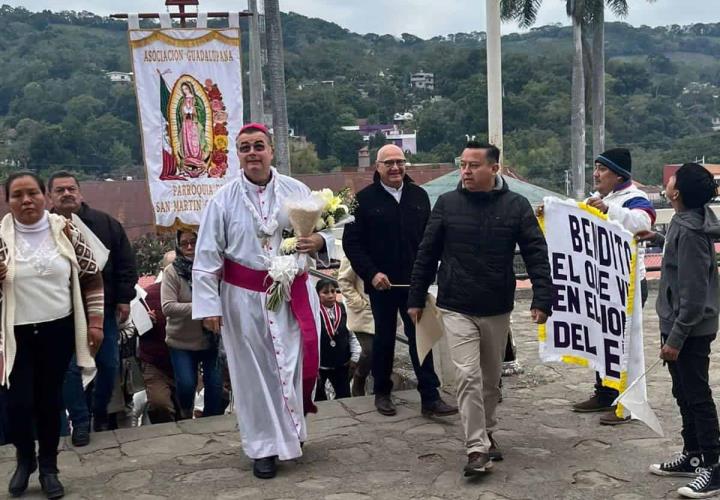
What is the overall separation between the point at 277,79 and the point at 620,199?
16.5 metres

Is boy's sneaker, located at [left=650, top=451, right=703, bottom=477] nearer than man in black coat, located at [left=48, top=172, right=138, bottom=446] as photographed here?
Yes

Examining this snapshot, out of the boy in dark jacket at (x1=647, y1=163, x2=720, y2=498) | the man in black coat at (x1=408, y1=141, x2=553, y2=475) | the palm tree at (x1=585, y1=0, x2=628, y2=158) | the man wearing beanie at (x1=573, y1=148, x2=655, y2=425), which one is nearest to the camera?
the boy in dark jacket at (x1=647, y1=163, x2=720, y2=498)

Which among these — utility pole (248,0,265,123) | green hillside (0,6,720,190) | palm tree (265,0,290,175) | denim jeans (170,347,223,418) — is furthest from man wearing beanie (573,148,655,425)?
green hillside (0,6,720,190)

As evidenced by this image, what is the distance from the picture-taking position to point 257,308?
5.71 metres

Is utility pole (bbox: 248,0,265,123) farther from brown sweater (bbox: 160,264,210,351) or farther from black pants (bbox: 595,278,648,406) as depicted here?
black pants (bbox: 595,278,648,406)

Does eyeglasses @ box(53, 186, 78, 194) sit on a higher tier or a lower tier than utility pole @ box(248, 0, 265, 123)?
lower

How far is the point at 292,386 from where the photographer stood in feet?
18.8

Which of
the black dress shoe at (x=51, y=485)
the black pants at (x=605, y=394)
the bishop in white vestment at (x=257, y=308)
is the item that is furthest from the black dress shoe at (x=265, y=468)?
the black pants at (x=605, y=394)

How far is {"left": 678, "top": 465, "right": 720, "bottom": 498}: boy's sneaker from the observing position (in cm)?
496

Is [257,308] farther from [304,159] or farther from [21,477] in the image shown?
[304,159]

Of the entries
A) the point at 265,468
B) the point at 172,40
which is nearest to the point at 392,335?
the point at 265,468

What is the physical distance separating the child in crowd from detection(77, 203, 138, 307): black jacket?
1.82 m

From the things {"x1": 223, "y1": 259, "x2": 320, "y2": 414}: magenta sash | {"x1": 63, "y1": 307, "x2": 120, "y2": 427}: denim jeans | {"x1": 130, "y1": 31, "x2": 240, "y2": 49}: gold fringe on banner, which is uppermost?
{"x1": 130, "y1": 31, "x2": 240, "y2": 49}: gold fringe on banner

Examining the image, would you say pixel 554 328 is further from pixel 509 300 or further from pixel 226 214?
pixel 226 214
